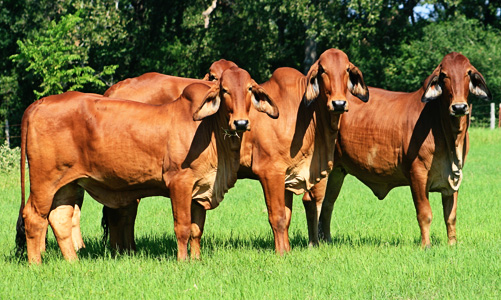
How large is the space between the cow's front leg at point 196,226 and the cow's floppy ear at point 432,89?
288cm

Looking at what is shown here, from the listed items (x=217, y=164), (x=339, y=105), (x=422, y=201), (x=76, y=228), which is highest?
(x=339, y=105)

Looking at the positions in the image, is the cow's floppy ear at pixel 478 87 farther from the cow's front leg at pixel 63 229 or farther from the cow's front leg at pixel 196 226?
the cow's front leg at pixel 63 229

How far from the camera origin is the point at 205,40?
1310 inches

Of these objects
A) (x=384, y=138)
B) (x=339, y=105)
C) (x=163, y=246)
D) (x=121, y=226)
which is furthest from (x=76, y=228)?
(x=384, y=138)

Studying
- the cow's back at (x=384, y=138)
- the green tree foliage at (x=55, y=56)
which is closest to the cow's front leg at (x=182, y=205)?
the cow's back at (x=384, y=138)

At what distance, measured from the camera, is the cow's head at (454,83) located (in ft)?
26.2

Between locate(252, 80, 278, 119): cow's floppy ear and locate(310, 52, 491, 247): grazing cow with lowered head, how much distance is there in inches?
61.5

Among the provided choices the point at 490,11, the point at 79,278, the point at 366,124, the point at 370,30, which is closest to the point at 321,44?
the point at 370,30

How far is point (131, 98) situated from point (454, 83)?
4.25 metres

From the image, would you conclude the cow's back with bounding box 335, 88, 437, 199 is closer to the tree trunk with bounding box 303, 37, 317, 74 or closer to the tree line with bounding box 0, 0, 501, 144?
the tree line with bounding box 0, 0, 501, 144

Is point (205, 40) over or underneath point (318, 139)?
over

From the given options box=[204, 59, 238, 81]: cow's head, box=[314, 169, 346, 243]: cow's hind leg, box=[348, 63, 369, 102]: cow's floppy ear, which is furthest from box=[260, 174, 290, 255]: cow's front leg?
box=[204, 59, 238, 81]: cow's head

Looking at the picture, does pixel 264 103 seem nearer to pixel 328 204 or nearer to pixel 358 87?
pixel 358 87

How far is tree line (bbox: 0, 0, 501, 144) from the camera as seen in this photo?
1136 inches
